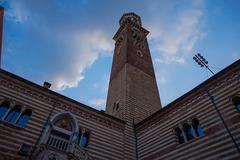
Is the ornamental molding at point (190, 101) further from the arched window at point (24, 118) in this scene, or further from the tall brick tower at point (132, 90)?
the arched window at point (24, 118)

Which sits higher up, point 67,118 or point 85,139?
point 67,118

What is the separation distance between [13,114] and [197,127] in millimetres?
11378

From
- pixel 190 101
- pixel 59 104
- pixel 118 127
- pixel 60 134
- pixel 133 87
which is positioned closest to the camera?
pixel 60 134

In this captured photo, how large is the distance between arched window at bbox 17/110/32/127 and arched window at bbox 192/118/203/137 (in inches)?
411

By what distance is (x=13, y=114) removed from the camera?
11289mm

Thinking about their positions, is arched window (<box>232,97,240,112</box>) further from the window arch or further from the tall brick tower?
the window arch

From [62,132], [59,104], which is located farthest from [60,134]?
[59,104]

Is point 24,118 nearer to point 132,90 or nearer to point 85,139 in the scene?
point 85,139

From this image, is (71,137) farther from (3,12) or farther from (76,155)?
(3,12)

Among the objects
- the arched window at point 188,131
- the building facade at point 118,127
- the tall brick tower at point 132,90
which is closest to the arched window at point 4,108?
the building facade at point 118,127

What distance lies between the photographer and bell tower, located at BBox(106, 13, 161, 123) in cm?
1781

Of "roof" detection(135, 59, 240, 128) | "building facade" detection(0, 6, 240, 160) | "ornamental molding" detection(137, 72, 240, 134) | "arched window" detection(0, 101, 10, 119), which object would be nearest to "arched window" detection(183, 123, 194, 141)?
"building facade" detection(0, 6, 240, 160)

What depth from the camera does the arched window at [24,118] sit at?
36.6ft

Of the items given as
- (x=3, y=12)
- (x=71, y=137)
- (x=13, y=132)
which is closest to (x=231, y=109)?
(x=71, y=137)
